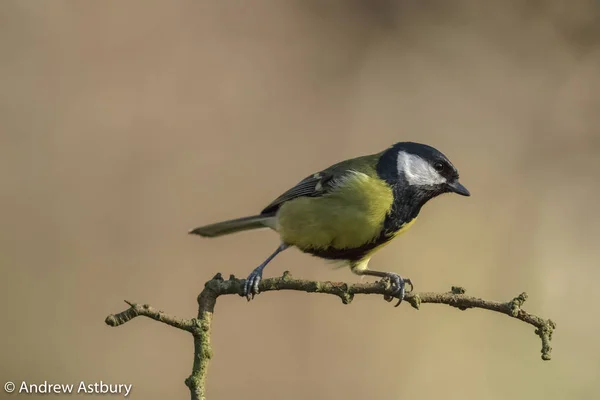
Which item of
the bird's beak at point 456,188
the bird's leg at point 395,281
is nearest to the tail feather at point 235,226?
the bird's leg at point 395,281

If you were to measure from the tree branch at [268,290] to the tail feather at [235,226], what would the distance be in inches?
39.7

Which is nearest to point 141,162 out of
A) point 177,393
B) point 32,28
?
point 32,28

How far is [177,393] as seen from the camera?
3047 millimetres

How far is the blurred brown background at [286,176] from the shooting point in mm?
3102

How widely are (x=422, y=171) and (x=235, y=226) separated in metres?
0.66

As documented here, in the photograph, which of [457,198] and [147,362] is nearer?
[147,362]

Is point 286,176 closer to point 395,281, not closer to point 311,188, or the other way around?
point 311,188

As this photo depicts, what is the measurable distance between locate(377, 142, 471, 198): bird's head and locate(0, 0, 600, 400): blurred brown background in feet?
1.45

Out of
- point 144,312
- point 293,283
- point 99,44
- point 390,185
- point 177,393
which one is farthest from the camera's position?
point 99,44

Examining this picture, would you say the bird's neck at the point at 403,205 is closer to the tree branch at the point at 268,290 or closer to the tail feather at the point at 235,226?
the tail feather at the point at 235,226

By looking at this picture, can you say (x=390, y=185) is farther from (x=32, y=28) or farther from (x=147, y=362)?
(x=32, y=28)

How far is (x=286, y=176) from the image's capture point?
365 centimetres

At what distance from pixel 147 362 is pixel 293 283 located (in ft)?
6.79

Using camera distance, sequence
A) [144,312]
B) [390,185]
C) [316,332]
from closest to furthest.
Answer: [144,312] → [390,185] → [316,332]
